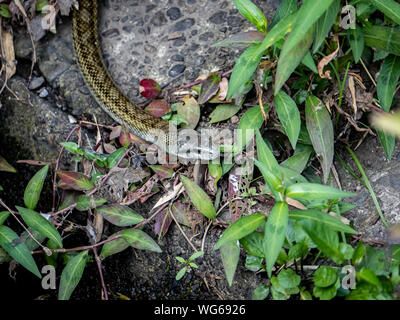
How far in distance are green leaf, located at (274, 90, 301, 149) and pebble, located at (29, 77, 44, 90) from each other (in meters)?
1.83

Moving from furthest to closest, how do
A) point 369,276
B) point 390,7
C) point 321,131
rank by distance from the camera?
point 321,131, point 390,7, point 369,276

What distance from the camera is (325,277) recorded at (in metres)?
1.83

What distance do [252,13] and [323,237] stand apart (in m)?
1.17

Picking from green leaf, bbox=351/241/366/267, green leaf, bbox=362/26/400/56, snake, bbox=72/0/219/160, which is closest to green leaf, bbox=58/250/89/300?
snake, bbox=72/0/219/160

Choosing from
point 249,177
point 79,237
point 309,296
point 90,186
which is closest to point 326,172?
point 249,177

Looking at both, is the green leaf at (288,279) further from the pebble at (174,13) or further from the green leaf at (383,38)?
the pebble at (174,13)

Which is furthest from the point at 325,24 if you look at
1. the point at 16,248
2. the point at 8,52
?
the point at 8,52

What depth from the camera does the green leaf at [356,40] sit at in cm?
209

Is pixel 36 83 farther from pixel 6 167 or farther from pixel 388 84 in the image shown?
pixel 388 84

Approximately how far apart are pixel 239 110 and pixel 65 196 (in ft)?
4.13

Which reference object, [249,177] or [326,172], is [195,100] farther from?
[326,172]

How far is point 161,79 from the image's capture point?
3.01m

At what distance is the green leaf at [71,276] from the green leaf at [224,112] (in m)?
1.14

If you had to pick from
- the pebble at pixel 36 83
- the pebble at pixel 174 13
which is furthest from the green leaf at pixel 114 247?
the pebble at pixel 174 13
